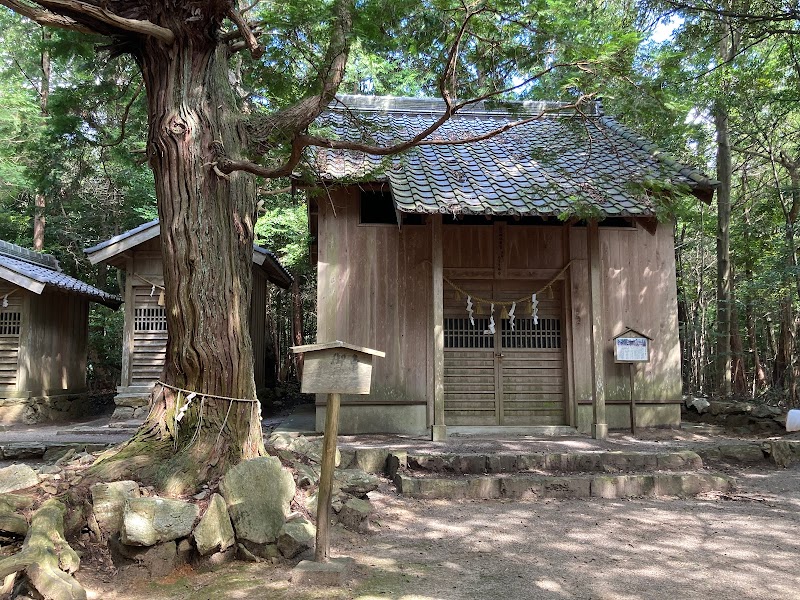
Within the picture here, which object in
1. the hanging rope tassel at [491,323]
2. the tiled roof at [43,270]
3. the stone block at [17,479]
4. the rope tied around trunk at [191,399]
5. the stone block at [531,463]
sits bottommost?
the stone block at [531,463]

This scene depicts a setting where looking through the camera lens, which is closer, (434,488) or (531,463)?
(434,488)

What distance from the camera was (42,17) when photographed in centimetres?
484

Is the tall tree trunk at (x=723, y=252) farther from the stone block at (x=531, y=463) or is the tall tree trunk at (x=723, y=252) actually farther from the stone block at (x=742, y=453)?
the stone block at (x=531, y=463)

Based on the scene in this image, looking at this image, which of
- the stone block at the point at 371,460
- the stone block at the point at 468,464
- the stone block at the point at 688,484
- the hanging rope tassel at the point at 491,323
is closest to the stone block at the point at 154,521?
the stone block at the point at 371,460

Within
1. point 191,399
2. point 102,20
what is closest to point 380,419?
point 191,399

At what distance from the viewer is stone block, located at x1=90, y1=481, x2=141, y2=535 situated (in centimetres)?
438

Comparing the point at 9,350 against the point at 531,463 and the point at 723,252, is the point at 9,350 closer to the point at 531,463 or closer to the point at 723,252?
the point at 531,463

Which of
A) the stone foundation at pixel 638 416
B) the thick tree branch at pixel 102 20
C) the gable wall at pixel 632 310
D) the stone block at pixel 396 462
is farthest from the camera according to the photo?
the gable wall at pixel 632 310

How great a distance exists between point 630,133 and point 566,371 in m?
5.40

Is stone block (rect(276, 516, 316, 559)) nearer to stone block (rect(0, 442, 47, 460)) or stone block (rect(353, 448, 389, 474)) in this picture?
stone block (rect(353, 448, 389, 474))

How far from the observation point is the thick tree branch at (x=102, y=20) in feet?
15.8

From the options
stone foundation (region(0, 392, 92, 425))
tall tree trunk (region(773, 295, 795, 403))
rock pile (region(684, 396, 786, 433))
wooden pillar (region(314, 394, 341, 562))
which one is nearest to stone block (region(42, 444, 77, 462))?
stone foundation (region(0, 392, 92, 425))

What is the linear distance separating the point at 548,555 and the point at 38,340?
12730 mm

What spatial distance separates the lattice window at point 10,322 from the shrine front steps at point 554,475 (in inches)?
398
